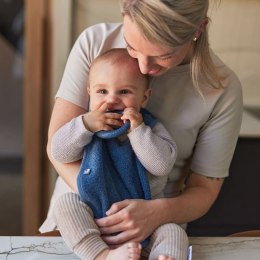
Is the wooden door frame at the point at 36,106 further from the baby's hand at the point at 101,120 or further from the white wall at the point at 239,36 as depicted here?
the baby's hand at the point at 101,120

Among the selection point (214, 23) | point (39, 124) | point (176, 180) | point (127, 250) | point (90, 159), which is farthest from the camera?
point (39, 124)

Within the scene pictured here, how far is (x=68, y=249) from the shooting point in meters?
1.18

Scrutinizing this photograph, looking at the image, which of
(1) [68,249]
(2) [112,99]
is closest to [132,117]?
(2) [112,99]

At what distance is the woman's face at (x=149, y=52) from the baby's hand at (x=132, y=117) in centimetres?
8

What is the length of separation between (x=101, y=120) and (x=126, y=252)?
27 centimetres

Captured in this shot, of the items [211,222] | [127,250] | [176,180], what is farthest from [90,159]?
[211,222]

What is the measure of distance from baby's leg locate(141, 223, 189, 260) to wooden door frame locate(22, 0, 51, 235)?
1.01 metres

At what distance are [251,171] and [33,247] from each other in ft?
3.29

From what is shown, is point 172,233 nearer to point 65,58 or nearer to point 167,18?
point 167,18

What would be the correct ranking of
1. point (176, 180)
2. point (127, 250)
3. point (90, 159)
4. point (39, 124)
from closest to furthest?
1. point (127, 250)
2. point (90, 159)
3. point (176, 180)
4. point (39, 124)

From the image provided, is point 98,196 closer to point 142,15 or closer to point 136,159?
point 136,159

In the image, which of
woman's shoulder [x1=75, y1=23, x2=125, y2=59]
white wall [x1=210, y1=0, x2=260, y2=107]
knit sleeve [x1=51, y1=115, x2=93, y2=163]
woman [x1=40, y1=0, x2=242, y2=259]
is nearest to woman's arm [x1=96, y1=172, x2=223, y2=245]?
woman [x1=40, y1=0, x2=242, y2=259]

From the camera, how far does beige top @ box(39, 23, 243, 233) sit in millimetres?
1318

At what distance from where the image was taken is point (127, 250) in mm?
1061
